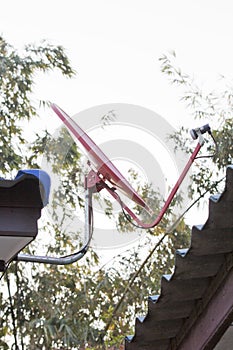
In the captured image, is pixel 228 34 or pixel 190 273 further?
pixel 228 34

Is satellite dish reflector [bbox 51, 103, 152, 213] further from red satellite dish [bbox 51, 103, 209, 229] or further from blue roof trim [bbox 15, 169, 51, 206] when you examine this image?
blue roof trim [bbox 15, 169, 51, 206]

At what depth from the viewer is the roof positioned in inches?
77.0

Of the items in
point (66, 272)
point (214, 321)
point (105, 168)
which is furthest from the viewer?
point (66, 272)

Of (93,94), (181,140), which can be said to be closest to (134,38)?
(93,94)

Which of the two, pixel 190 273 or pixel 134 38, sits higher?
pixel 134 38

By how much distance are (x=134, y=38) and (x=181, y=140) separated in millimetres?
1164

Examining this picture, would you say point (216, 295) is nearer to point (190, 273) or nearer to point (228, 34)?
point (190, 273)

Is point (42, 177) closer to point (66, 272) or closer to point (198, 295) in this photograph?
point (198, 295)

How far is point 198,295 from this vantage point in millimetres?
2287

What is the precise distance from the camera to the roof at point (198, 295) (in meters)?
1.96

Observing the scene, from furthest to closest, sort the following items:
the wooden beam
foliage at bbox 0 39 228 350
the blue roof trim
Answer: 1. foliage at bbox 0 39 228 350
2. the wooden beam
3. the blue roof trim

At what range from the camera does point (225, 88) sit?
6.24 m

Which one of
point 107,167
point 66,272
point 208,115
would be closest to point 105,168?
point 107,167

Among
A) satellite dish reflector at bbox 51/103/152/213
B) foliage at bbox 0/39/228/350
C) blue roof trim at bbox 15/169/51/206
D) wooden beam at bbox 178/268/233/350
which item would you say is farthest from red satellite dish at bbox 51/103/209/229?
foliage at bbox 0/39/228/350
